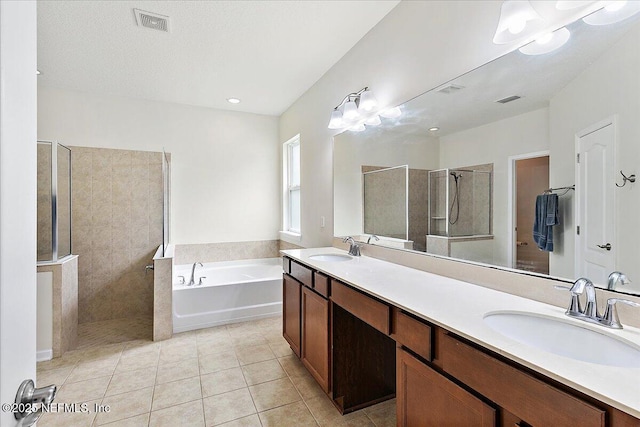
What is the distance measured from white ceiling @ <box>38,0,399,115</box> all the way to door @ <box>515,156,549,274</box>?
143cm

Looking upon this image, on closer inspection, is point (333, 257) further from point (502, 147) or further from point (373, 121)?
point (502, 147)

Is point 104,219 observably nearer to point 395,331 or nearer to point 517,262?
point 395,331

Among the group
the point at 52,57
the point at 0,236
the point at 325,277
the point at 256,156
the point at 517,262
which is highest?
the point at 52,57

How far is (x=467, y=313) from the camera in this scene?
1.15 m

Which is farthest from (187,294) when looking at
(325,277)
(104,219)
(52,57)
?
(52,57)

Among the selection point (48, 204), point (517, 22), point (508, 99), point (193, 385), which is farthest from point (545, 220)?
point (48, 204)

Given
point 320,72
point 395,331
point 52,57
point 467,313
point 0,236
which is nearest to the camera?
point 0,236

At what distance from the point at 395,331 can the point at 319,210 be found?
2.06 meters

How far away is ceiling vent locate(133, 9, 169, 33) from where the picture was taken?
2191 millimetres

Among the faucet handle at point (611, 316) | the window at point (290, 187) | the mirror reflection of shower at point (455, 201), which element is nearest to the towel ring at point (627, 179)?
the faucet handle at point (611, 316)

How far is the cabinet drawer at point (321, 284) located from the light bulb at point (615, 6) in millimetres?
1705

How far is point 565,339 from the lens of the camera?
1056mm

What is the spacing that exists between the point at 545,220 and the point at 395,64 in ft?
4.62

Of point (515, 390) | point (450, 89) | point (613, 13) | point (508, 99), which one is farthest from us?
point (450, 89)
